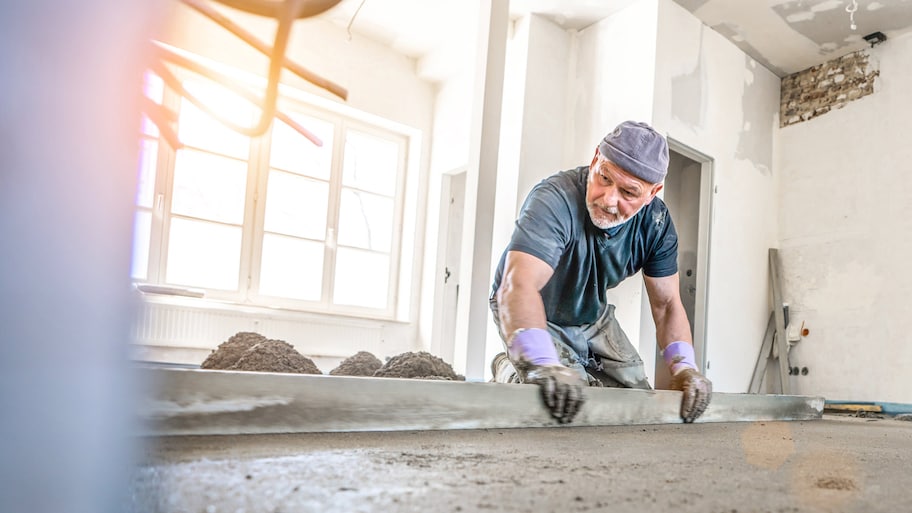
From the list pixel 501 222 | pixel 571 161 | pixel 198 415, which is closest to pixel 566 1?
pixel 571 161

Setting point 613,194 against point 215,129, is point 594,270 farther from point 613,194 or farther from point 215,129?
point 215,129

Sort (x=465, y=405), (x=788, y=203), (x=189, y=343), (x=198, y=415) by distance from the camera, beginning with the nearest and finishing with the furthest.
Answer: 1. (x=198, y=415)
2. (x=465, y=405)
3. (x=189, y=343)
4. (x=788, y=203)

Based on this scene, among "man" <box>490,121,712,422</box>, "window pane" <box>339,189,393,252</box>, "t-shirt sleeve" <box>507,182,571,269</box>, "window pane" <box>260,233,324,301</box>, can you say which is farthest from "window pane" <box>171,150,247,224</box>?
"t-shirt sleeve" <box>507,182,571,269</box>

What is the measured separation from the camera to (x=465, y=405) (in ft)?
4.79

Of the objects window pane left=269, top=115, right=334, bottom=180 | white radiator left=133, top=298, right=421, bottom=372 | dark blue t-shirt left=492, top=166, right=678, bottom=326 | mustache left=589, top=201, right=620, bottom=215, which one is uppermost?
window pane left=269, top=115, right=334, bottom=180

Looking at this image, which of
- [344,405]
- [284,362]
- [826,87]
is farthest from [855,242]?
[344,405]

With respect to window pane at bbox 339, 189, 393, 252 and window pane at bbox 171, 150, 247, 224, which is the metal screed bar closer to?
window pane at bbox 171, 150, 247, 224

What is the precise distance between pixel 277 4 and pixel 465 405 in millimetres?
1133

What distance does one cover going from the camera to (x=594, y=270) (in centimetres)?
249

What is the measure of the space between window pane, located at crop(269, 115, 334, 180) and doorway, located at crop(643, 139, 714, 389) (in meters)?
2.99

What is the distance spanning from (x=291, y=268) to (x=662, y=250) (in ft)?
13.5

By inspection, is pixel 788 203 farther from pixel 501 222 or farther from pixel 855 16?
pixel 501 222

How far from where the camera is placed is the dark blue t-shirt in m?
2.24

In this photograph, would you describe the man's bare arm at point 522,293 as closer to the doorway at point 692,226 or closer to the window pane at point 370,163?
the doorway at point 692,226
